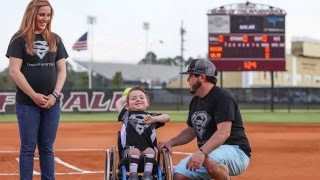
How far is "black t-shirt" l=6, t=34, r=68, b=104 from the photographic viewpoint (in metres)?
5.99

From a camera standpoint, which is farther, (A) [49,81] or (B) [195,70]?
(A) [49,81]

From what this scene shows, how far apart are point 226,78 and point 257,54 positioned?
44.8m

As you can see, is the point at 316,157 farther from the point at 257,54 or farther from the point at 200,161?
the point at 257,54

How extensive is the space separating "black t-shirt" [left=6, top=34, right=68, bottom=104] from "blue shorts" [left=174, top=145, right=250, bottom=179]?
5.22 ft

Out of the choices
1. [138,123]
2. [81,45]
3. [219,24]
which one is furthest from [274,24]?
[138,123]

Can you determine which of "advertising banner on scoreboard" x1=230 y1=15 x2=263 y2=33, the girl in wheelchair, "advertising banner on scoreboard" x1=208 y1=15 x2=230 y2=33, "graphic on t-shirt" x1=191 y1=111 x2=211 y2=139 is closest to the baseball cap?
"graphic on t-shirt" x1=191 y1=111 x2=211 y2=139

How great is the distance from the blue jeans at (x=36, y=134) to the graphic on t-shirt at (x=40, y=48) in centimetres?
50

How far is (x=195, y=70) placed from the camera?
17.6ft

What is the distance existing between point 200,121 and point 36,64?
1.72 m

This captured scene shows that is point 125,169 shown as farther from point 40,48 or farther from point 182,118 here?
point 182,118

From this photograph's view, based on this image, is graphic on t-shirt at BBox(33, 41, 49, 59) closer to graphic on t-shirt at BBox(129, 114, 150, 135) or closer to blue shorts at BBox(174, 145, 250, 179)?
graphic on t-shirt at BBox(129, 114, 150, 135)

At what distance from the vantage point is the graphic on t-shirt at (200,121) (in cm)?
543

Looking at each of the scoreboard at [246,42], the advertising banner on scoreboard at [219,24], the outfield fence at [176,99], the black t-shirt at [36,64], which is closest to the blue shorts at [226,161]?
the black t-shirt at [36,64]

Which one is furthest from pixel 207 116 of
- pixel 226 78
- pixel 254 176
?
pixel 226 78
